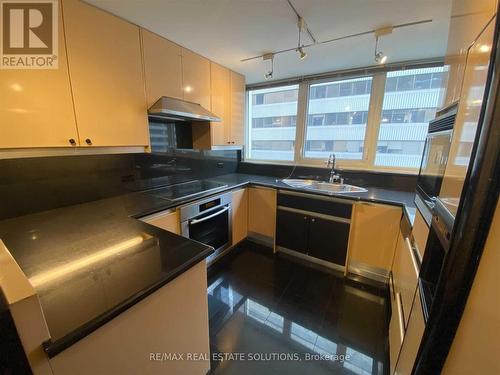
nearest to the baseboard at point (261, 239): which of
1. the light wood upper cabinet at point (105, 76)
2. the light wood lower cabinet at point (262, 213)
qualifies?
the light wood lower cabinet at point (262, 213)

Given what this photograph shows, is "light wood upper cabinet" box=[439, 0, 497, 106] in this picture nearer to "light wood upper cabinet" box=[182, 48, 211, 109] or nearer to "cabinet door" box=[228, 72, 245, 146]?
"light wood upper cabinet" box=[182, 48, 211, 109]

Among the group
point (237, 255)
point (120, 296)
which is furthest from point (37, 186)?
point (237, 255)

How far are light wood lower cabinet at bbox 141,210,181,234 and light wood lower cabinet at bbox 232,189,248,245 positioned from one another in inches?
30.2

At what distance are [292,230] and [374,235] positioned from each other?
2.60 feet

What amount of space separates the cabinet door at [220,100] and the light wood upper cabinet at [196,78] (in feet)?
0.31

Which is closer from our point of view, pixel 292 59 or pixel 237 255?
pixel 292 59

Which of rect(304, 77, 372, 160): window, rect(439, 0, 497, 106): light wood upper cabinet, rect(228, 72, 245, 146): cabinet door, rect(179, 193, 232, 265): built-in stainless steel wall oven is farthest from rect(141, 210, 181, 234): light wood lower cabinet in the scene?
rect(304, 77, 372, 160): window

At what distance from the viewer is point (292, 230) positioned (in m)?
2.34

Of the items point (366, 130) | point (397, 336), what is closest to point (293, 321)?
point (397, 336)

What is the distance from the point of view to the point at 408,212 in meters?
1.54

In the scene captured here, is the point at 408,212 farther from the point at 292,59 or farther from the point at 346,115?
the point at 292,59

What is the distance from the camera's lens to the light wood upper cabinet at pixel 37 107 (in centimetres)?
107

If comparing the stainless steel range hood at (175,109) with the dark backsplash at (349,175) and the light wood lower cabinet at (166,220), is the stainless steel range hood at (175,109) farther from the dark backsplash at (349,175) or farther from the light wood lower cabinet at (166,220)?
the dark backsplash at (349,175)

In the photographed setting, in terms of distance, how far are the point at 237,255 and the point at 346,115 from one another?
84.1 inches
